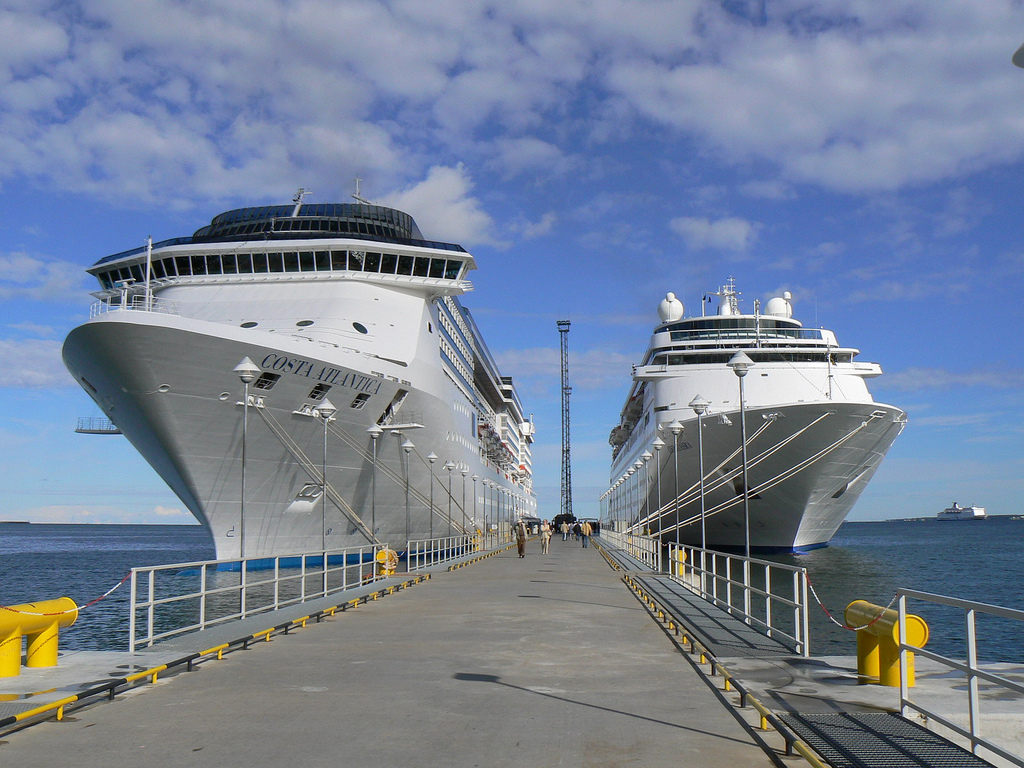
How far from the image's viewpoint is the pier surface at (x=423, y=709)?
5453 millimetres

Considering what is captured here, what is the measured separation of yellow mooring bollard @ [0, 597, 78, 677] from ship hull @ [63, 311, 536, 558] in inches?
376

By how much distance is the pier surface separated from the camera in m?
5.45

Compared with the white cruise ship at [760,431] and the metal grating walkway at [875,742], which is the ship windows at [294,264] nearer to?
the white cruise ship at [760,431]

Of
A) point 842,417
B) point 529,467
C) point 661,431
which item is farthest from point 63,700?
point 529,467

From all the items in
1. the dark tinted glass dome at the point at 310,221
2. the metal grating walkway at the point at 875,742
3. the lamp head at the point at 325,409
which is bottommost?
the metal grating walkway at the point at 875,742

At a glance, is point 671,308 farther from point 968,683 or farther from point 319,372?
point 968,683

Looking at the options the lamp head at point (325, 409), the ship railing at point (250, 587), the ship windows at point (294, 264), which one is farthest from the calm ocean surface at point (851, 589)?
the ship windows at point (294, 264)

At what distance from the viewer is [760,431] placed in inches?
1236

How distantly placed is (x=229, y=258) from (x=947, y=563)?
139ft

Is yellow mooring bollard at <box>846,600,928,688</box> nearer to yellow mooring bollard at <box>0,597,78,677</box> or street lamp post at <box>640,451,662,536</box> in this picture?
yellow mooring bollard at <box>0,597,78,677</box>

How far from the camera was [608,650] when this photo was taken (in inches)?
388

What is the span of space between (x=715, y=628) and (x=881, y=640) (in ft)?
12.6

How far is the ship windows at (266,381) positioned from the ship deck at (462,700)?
11.5 m

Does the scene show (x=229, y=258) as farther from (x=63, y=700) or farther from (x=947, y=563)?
(x=947, y=563)
